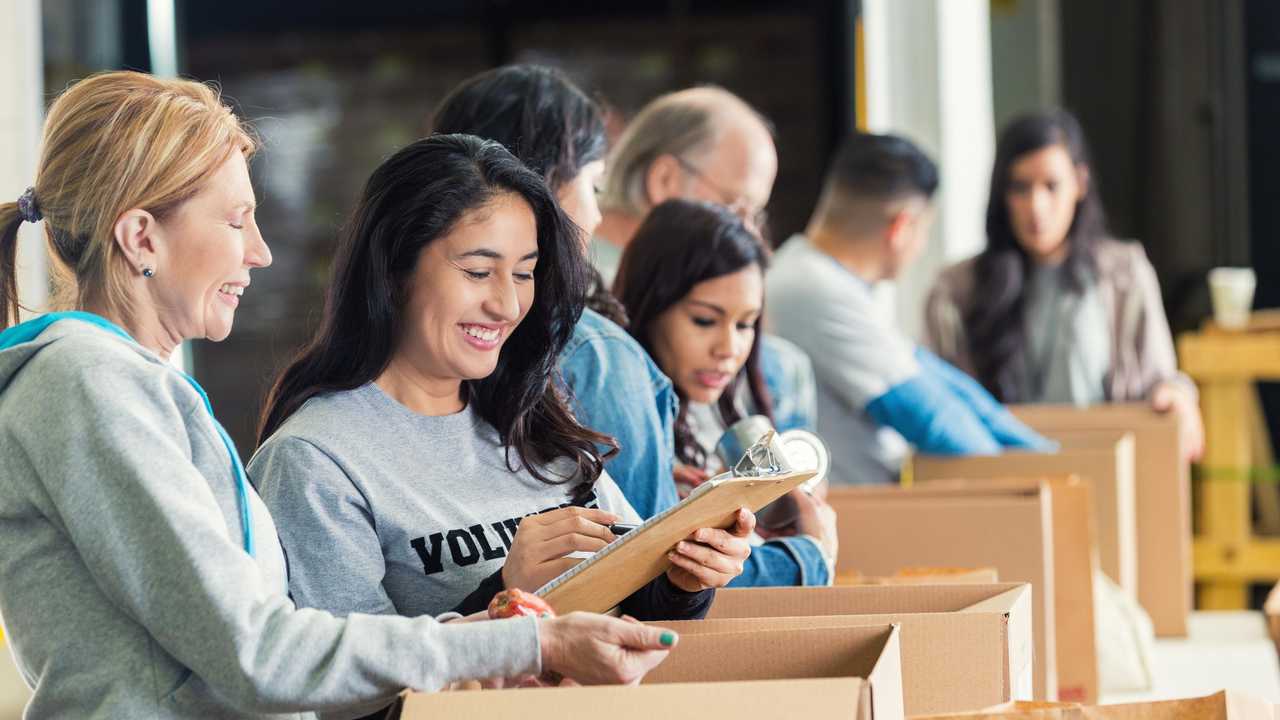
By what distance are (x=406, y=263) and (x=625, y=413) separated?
1.30 ft

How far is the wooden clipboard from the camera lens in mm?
1458

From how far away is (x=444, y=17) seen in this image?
6945mm

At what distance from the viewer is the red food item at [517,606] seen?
142cm

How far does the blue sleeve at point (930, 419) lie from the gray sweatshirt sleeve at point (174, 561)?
2.12m

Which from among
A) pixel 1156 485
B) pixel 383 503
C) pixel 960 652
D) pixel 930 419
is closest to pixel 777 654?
pixel 960 652

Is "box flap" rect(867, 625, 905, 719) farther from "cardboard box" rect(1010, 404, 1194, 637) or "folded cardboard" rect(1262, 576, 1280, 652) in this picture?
"cardboard box" rect(1010, 404, 1194, 637)

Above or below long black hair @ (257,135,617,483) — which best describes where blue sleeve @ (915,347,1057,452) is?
below

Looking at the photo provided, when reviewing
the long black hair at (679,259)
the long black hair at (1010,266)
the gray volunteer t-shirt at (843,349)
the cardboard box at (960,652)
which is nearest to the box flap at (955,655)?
the cardboard box at (960,652)

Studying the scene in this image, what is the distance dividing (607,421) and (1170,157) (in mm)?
4078

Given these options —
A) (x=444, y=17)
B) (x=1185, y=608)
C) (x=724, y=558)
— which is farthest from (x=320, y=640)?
(x=444, y=17)

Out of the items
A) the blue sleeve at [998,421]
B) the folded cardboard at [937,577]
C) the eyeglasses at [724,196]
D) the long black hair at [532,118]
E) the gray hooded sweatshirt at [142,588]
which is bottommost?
the blue sleeve at [998,421]

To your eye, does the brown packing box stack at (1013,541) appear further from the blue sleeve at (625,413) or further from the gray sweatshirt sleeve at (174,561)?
the gray sweatshirt sleeve at (174,561)

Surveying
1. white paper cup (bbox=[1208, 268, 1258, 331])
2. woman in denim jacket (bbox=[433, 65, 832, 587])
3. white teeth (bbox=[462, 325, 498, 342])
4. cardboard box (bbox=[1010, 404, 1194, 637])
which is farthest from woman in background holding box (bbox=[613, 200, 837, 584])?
white paper cup (bbox=[1208, 268, 1258, 331])

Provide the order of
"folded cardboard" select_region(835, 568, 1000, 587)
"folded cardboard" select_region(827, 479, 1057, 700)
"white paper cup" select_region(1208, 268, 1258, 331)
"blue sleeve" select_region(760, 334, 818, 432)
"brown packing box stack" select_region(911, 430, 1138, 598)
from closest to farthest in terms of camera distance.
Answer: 1. "folded cardboard" select_region(835, 568, 1000, 587)
2. "folded cardboard" select_region(827, 479, 1057, 700)
3. "blue sleeve" select_region(760, 334, 818, 432)
4. "brown packing box stack" select_region(911, 430, 1138, 598)
5. "white paper cup" select_region(1208, 268, 1258, 331)
